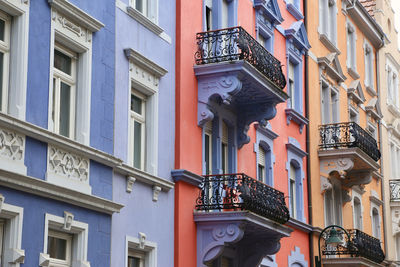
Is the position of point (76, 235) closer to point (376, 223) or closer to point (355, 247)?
point (355, 247)

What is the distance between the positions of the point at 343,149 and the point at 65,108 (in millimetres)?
15610

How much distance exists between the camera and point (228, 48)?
66.7 ft

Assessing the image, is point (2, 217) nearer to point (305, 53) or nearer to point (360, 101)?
point (305, 53)

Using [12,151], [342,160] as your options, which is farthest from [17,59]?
[342,160]

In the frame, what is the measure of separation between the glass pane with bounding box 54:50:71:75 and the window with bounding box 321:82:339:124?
54.9 feet

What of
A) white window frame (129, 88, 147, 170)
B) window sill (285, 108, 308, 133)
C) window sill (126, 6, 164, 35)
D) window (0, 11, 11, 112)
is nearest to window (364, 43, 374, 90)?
window sill (285, 108, 308, 133)

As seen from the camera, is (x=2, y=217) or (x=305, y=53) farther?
(x=305, y=53)

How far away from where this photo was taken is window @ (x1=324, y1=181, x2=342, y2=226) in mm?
30297

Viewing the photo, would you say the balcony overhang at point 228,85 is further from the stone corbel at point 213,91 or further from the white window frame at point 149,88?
the white window frame at point 149,88

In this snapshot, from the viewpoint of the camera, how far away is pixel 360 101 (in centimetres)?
3522

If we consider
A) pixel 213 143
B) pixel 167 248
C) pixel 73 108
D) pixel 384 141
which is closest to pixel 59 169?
pixel 73 108

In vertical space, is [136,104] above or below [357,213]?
below

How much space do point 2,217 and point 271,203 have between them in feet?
29.9

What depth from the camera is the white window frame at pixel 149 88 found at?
17.9 meters
